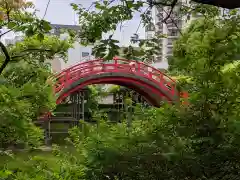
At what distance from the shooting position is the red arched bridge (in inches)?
703

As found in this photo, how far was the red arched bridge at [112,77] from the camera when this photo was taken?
58.6 feet

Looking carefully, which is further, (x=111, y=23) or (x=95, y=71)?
(x=95, y=71)

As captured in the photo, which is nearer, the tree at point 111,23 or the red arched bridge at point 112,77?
the tree at point 111,23

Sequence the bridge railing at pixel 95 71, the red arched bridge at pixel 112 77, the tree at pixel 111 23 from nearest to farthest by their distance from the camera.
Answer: the tree at pixel 111 23, the bridge railing at pixel 95 71, the red arched bridge at pixel 112 77

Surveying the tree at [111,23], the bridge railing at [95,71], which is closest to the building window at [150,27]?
the tree at [111,23]

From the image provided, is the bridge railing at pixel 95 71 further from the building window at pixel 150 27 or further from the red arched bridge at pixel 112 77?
the building window at pixel 150 27

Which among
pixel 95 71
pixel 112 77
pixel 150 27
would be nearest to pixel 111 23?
pixel 150 27

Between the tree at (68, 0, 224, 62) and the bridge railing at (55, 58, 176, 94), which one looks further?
Result: the bridge railing at (55, 58, 176, 94)

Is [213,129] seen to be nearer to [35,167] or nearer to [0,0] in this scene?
[35,167]

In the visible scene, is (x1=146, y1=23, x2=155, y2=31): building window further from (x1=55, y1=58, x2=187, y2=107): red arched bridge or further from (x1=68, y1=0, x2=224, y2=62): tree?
(x1=55, y1=58, x2=187, y2=107): red arched bridge

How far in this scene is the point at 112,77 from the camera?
20547 mm

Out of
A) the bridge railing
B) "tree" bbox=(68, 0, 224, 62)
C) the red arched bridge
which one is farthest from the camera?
the red arched bridge

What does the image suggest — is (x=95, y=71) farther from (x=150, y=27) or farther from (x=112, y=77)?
(x=150, y=27)

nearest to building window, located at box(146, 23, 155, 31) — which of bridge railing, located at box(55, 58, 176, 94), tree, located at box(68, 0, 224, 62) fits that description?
tree, located at box(68, 0, 224, 62)
